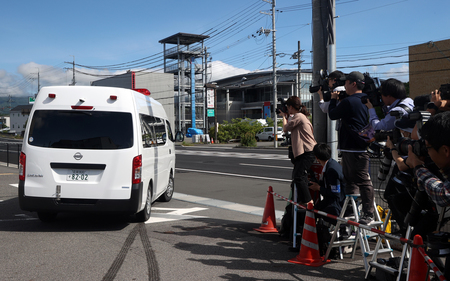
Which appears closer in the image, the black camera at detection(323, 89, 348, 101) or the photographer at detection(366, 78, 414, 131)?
the photographer at detection(366, 78, 414, 131)

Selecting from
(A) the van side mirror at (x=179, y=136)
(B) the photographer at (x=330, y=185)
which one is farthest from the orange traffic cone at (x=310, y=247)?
(A) the van side mirror at (x=179, y=136)

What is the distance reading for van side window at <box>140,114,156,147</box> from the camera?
7.17m

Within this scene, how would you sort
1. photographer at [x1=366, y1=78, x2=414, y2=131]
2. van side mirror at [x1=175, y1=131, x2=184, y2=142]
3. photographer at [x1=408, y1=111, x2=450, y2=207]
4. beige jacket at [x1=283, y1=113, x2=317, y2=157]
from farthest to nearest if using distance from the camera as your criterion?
van side mirror at [x1=175, y1=131, x2=184, y2=142], beige jacket at [x1=283, y1=113, x2=317, y2=157], photographer at [x1=366, y1=78, x2=414, y2=131], photographer at [x1=408, y1=111, x2=450, y2=207]

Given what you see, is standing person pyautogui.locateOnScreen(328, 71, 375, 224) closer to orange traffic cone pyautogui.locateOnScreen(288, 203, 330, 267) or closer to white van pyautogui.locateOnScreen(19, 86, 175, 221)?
orange traffic cone pyautogui.locateOnScreen(288, 203, 330, 267)

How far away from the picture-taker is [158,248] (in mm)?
5668

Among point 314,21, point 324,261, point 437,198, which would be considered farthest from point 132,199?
point 437,198

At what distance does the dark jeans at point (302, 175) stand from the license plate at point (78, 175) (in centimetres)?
327

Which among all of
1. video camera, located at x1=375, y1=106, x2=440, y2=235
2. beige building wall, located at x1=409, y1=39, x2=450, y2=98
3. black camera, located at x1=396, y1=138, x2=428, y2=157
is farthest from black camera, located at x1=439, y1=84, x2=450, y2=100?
beige building wall, located at x1=409, y1=39, x2=450, y2=98

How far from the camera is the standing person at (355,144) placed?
16.8 feet

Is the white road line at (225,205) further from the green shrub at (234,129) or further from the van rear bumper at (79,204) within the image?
the green shrub at (234,129)

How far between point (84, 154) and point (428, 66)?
36060 millimetres

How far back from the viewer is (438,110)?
336cm

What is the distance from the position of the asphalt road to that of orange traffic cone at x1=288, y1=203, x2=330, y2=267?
118 mm

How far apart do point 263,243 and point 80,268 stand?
2564 mm
